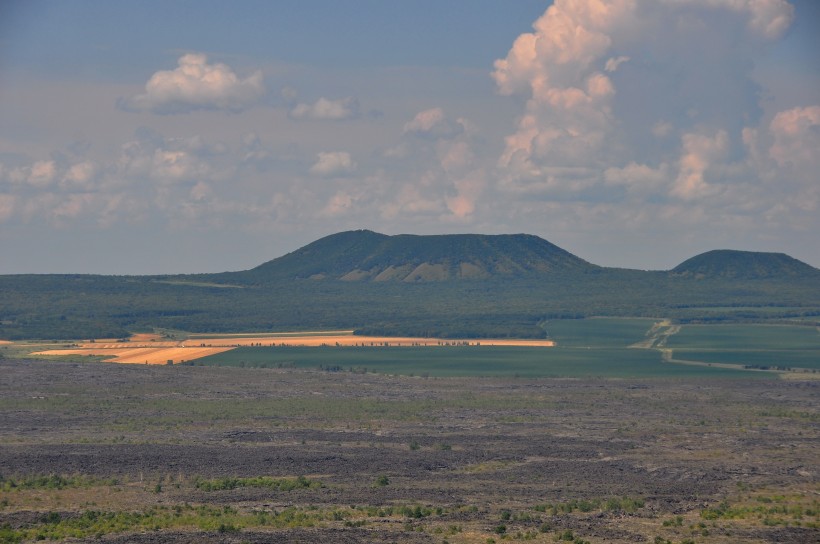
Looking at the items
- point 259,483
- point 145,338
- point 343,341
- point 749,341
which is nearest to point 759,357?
point 749,341

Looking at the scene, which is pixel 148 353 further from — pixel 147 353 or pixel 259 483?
pixel 259 483

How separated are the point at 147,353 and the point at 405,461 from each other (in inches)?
3704

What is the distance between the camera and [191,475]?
63938 millimetres

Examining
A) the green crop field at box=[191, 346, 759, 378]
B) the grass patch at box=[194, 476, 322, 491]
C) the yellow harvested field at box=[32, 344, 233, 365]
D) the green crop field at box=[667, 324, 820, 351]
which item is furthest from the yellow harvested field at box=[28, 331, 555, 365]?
the grass patch at box=[194, 476, 322, 491]

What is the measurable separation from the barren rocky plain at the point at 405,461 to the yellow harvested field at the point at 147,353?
89.8 ft

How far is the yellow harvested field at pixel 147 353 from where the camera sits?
484ft

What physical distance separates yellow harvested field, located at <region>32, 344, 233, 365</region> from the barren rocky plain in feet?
89.8

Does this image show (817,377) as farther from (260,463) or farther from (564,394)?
(260,463)

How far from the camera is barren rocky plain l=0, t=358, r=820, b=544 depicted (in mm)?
50750

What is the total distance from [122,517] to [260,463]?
17.2m

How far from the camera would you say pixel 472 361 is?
150m

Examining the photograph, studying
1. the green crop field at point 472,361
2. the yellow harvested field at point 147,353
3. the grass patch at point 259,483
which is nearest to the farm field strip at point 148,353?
the yellow harvested field at point 147,353

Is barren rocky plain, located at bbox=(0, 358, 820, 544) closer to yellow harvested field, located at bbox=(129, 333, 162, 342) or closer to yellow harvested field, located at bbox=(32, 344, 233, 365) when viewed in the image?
yellow harvested field, located at bbox=(32, 344, 233, 365)

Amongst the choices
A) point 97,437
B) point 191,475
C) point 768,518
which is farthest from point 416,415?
point 768,518
